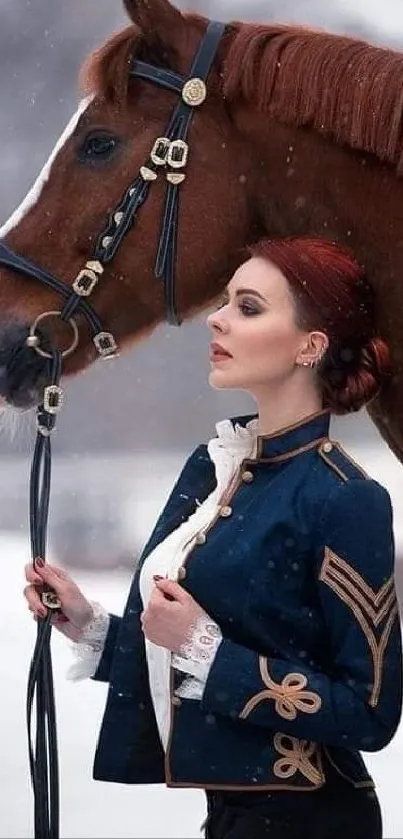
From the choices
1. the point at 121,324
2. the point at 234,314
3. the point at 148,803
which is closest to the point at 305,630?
the point at 234,314

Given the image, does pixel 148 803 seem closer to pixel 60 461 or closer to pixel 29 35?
pixel 60 461

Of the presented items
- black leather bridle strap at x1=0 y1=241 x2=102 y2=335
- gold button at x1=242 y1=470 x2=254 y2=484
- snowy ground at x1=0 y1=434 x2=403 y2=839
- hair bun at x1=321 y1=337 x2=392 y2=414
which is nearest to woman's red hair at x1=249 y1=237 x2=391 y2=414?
hair bun at x1=321 y1=337 x2=392 y2=414

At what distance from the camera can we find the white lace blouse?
48.9 inches

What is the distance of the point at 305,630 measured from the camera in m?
1.26

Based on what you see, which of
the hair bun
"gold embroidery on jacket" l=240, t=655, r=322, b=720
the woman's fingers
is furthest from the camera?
the woman's fingers

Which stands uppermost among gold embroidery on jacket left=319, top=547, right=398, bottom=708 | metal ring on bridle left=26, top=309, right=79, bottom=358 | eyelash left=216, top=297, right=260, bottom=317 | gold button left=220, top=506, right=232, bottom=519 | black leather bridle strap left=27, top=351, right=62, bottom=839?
eyelash left=216, top=297, right=260, bottom=317

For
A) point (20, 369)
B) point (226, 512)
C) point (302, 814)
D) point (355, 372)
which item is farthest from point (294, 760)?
point (20, 369)

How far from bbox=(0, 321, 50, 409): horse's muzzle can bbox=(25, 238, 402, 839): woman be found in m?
0.36

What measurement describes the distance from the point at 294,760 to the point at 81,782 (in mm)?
1559

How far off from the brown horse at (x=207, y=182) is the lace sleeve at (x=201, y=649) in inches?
19.8

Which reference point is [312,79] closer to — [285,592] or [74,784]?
[285,592]

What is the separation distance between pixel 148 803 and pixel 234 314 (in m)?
1.69

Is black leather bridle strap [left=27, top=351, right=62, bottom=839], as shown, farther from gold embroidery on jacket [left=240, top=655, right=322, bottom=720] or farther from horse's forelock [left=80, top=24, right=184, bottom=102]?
horse's forelock [left=80, top=24, right=184, bottom=102]

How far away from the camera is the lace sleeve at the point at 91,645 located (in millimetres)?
1461
